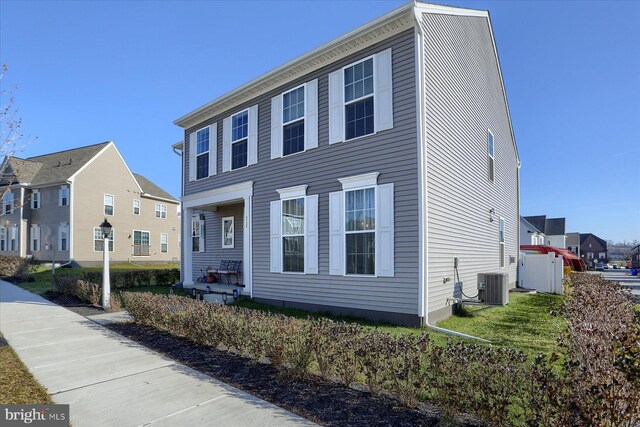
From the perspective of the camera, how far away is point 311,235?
10.0m

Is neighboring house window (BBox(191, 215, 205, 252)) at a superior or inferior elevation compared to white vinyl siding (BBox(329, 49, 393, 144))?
inferior

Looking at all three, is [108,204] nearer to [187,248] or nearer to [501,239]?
[187,248]

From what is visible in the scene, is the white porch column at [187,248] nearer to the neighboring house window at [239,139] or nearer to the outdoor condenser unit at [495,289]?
the neighboring house window at [239,139]

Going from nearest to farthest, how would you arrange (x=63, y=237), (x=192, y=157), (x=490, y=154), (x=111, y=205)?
1. (x=490, y=154)
2. (x=192, y=157)
3. (x=63, y=237)
4. (x=111, y=205)

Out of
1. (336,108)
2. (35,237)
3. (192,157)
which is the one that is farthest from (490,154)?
(35,237)

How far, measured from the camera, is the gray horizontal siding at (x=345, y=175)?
8.13 metres

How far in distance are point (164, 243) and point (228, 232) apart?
924 inches

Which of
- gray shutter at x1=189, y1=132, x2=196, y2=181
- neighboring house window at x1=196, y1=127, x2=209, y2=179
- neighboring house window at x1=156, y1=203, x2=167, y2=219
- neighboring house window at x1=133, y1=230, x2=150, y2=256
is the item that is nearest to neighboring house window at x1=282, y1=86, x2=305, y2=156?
neighboring house window at x1=196, y1=127, x2=209, y2=179

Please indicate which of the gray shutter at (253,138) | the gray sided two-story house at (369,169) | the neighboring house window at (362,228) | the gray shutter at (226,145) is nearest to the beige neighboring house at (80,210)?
the gray sided two-story house at (369,169)

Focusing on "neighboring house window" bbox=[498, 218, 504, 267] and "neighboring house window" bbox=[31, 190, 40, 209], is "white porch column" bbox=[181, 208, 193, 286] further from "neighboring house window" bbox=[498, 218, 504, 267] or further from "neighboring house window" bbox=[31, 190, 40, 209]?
"neighboring house window" bbox=[31, 190, 40, 209]

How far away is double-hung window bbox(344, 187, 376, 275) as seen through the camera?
8.74 m

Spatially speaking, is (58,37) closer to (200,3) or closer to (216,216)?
(200,3)

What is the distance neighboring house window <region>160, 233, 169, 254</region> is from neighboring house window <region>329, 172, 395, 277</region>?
2920 centimetres

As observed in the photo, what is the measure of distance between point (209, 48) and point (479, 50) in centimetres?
946
